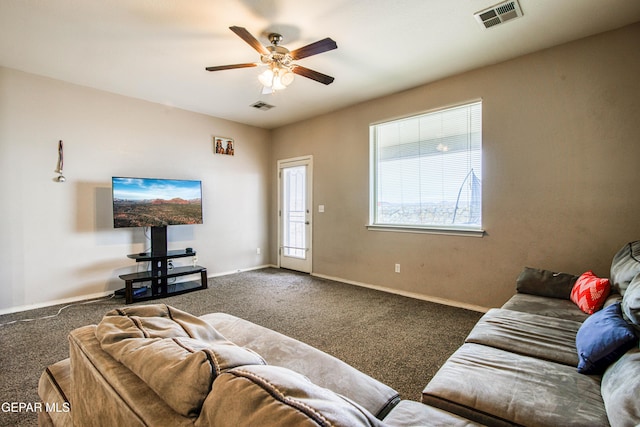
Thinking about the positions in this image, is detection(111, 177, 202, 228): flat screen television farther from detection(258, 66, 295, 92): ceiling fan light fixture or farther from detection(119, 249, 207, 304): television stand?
detection(258, 66, 295, 92): ceiling fan light fixture

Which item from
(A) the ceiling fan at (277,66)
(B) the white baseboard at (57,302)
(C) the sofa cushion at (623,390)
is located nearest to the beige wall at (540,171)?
(A) the ceiling fan at (277,66)

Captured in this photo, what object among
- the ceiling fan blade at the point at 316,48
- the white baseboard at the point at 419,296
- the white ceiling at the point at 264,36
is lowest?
the white baseboard at the point at 419,296

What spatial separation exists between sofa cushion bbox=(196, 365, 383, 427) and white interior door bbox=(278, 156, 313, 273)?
4.76m

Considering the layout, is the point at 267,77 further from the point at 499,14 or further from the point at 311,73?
the point at 499,14

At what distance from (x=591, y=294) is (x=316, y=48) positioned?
2736mm

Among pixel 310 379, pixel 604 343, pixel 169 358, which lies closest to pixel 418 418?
pixel 310 379

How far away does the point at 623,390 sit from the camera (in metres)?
1.07

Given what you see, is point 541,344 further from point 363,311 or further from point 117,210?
point 117,210

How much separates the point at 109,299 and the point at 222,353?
4.17m

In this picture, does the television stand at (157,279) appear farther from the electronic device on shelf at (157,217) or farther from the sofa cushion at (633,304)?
the sofa cushion at (633,304)

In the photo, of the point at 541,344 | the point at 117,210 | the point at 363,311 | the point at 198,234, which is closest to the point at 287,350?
the point at 541,344

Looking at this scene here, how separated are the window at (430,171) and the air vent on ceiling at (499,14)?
1069mm

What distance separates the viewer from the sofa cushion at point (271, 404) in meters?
0.51

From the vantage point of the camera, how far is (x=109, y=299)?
3.96 meters
